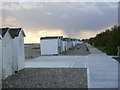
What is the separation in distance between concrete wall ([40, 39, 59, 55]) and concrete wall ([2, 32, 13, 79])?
17761 mm

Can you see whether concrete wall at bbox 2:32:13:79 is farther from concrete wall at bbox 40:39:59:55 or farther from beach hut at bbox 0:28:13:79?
concrete wall at bbox 40:39:59:55

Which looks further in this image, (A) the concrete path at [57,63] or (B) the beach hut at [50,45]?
(B) the beach hut at [50,45]

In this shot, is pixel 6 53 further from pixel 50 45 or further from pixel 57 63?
pixel 50 45

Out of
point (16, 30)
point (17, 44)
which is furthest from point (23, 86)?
point (16, 30)

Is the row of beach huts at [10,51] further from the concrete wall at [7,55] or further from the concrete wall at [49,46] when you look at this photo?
the concrete wall at [49,46]

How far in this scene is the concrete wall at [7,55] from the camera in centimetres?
1030

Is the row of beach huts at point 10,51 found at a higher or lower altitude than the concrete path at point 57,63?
higher

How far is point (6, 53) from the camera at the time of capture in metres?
10.8

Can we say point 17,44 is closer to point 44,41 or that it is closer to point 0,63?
point 0,63

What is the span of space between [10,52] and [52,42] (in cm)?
1788

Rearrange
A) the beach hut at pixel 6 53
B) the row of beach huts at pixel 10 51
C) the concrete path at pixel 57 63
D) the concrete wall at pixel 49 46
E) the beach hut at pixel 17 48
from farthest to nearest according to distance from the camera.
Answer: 1. the concrete wall at pixel 49 46
2. the concrete path at pixel 57 63
3. the beach hut at pixel 17 48
4. the beach hut at pixel 6 53
5. the row of beach huts at pixel 10 51

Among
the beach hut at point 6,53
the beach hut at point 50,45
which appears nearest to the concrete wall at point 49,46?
the beach hut at point 50,45

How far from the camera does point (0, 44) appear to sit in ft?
30.9

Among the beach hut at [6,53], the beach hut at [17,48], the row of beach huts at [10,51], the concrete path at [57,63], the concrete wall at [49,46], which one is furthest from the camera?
the concrete wall at [49,46]
